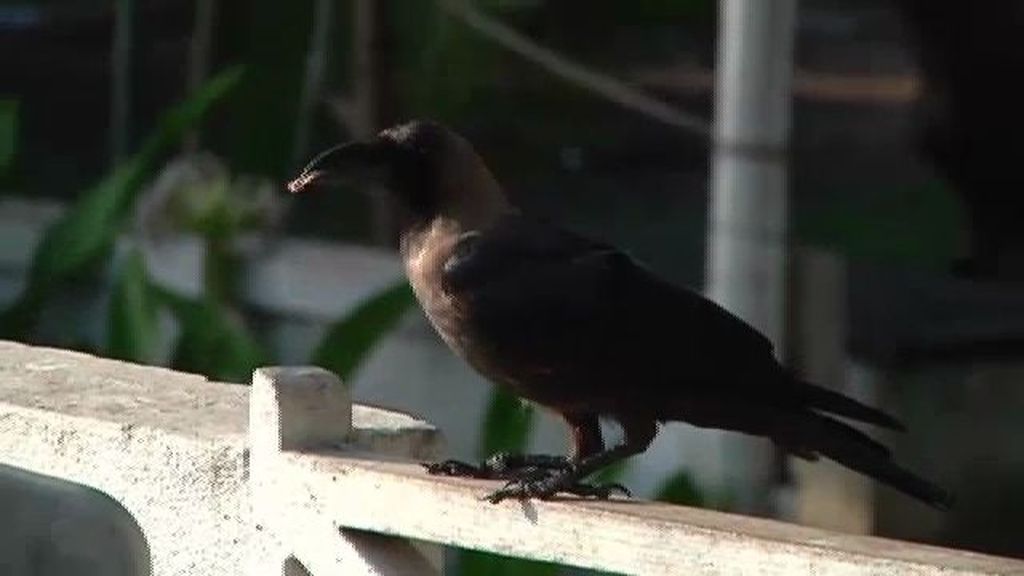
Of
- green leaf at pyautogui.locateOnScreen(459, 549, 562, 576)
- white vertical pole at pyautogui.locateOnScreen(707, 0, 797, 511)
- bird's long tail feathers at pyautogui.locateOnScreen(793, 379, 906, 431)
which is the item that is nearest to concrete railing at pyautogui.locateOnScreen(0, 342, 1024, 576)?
bird's long tail feathers at pyautogui.locateOnScreen(793, 379, 906, 431)

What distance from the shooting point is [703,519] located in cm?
179

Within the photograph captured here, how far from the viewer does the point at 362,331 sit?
154 inches

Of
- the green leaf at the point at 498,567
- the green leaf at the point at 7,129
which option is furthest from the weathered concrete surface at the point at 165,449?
the green leaf at the point at 7,129

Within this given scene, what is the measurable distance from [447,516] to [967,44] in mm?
2995

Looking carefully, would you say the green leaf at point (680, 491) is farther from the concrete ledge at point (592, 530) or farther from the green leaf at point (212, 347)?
the concrete ledge at point (592, 530)

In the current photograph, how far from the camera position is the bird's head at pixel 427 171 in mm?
2391

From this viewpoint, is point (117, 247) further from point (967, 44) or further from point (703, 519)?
point (703, 519)

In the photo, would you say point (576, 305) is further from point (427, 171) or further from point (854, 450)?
point (854, 450)

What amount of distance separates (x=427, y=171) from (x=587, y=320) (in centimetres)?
20

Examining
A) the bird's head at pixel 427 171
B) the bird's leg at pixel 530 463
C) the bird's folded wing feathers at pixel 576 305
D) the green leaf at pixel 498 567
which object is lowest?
the green leaf at pixel 498 567

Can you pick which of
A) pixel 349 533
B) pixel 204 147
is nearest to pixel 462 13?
pixel 204 147

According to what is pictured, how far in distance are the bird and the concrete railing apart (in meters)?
0.19

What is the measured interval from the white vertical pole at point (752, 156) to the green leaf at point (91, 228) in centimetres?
79

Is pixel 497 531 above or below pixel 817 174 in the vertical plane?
above
